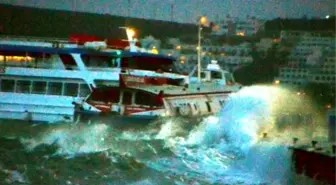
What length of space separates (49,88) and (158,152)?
34.1ft

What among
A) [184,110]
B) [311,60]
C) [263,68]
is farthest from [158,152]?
[263,68]

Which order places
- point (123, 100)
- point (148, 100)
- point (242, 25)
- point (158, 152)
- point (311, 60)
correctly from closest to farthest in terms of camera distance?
point (158, 152) < point (148, 100) < point (123, 100) < point (311, 60) < point (242, 25)

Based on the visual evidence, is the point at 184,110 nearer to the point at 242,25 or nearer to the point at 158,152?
the point at 158,152

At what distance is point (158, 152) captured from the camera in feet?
70.5

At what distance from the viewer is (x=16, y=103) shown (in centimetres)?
3064

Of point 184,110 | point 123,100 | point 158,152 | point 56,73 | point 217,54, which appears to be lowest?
point 158,152

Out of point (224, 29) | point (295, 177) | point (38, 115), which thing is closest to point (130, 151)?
point (295, 177)

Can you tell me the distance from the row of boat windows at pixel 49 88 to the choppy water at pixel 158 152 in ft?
7.92

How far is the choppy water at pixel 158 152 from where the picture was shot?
1723 cm

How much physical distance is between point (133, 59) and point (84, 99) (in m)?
3.31

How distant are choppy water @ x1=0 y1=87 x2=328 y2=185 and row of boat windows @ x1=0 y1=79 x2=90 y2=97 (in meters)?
2.41

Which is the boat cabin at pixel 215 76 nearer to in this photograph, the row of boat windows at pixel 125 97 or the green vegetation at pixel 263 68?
the row of boat windows at pixel 125 97

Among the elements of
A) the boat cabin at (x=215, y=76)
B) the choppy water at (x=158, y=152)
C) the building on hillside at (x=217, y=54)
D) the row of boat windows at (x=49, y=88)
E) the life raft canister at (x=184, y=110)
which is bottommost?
the choppy water at (x=158, y=152)

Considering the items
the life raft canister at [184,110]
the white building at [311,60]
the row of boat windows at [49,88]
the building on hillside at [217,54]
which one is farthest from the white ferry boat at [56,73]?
the building on hillside at [217,54]
